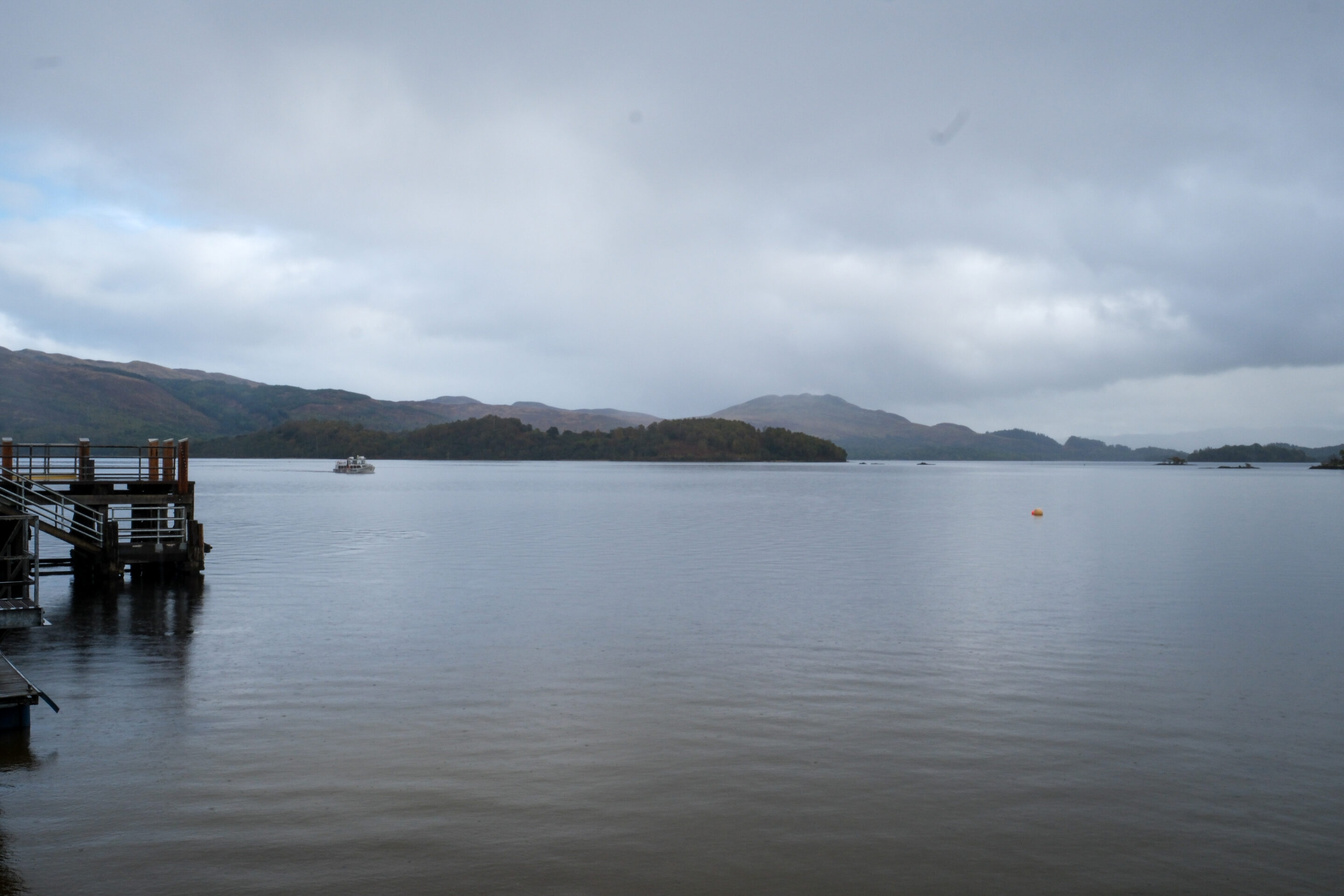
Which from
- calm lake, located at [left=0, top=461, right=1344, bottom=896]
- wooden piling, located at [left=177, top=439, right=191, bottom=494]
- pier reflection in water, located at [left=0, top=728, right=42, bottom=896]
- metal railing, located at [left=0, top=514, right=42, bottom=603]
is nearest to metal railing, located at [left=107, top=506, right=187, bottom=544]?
wooden piling, located at [left=177, top=439, right=191, bottom=494]

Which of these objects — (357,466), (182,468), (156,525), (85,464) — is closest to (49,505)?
(85,464)

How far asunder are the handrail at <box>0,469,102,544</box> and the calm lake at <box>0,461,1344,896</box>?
2.11 m

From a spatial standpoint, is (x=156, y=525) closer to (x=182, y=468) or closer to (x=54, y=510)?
(x=182, y=468)

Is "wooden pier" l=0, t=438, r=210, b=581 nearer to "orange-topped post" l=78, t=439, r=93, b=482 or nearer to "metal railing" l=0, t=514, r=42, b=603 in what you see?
"orange-topped post" l=78, t=439, r=93, b=482

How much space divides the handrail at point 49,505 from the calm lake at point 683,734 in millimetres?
2111

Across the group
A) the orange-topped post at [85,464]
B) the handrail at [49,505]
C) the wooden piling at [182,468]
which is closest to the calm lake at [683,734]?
the handrail at [49,505]

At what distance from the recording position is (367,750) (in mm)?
10984

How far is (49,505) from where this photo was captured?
23969mm

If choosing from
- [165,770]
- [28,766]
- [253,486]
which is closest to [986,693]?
[165,770]

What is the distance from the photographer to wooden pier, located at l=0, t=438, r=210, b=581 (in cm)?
2411

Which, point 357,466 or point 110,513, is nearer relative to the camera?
point 110,513

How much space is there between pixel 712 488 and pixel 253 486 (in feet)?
145

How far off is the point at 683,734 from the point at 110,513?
921 inches

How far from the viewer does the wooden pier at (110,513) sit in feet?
79.1
